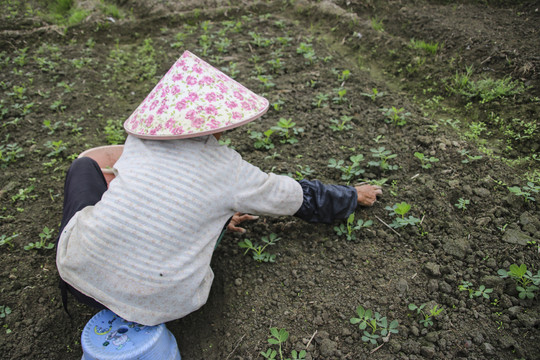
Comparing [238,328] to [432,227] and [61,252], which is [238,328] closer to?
[61,252]

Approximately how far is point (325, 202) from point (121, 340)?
110cm

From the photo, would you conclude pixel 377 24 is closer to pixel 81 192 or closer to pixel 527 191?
pixel 527 191

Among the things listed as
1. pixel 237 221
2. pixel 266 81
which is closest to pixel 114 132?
pixel 266 81

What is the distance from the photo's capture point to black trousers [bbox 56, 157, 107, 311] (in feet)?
5.76

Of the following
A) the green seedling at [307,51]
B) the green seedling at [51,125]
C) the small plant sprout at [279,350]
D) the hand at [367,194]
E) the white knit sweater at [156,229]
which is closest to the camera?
the white knit sweater at [156,229]

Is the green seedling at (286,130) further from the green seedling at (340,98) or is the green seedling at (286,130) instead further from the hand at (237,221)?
the hand at (237,221)

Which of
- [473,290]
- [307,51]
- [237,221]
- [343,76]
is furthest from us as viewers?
[307,51]

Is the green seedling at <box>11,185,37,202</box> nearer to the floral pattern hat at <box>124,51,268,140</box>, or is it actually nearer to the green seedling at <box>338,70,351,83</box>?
the floral pattern hat at <box>124,51,268,140</box>

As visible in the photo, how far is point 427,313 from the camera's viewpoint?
5.94 feet

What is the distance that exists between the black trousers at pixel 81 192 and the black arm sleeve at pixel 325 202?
39.0 inches

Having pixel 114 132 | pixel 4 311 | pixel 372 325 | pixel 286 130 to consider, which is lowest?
pixel 4 311

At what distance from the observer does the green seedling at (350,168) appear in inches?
100

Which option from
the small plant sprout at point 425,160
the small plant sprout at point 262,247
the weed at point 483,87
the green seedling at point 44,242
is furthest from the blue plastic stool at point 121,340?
the weed at point 483,87

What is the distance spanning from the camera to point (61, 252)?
1625mm
